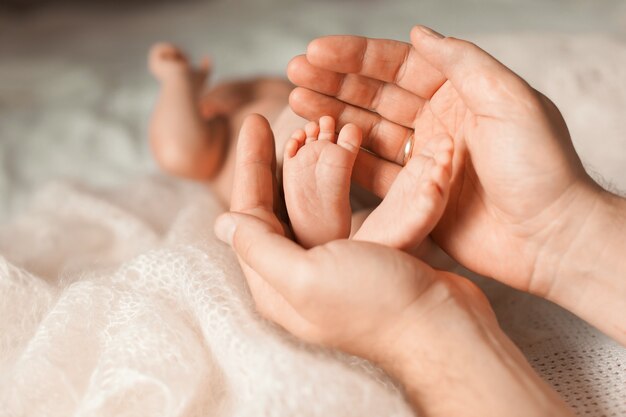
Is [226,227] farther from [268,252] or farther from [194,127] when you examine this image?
[194,127]

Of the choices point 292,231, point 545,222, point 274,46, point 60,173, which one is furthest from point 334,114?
point 274,46

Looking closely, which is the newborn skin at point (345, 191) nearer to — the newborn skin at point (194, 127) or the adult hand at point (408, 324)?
the adult hand at point (408, 324)

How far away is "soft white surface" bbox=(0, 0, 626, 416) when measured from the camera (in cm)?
70

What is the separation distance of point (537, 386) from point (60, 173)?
105 cm

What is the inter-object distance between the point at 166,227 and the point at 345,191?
0.45 m

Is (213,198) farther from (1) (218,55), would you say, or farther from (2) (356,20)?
(2) (356,20)

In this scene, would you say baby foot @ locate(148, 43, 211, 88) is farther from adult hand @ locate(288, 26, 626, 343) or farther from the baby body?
adult hand @ locate(288, 26, 626, 343)

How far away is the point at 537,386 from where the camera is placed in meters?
0.65

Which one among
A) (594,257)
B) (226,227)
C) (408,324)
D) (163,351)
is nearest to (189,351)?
(163,351)

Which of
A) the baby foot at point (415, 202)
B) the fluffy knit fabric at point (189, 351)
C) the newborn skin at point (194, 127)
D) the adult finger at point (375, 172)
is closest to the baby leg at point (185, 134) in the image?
the newborn skin at point (194, 127)

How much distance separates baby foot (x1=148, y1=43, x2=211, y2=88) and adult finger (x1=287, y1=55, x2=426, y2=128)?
47cm

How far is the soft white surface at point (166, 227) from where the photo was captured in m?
0.70

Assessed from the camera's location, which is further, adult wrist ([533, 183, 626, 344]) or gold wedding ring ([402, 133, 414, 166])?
gold wedding ring ([402, 133, 414, 166])

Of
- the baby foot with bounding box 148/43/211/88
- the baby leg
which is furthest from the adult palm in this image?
the baby foot with bounding box 148/43/211/88
